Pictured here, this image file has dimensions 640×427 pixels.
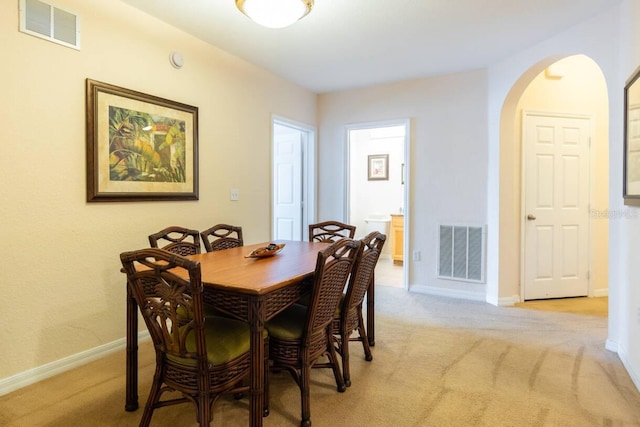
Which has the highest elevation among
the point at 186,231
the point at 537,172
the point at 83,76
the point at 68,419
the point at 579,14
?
the point at 579,14

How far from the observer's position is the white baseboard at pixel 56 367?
210cm

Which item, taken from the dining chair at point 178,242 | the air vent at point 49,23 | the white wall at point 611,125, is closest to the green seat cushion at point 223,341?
the dining chair at point 178,242

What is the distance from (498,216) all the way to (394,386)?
2333 mm

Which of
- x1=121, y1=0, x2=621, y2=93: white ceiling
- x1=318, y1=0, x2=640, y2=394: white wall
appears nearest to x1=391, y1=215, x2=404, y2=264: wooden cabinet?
x1=318, y1=0, x2=640, y2=394: white wall

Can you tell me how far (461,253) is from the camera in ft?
13.4

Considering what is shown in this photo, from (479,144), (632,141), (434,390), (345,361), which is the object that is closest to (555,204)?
(479,144)

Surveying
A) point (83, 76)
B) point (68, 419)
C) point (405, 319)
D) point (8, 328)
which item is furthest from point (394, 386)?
point (83, 76)

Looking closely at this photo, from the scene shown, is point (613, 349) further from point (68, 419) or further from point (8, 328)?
point (8, 328)

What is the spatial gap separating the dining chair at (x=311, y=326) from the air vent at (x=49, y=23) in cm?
214

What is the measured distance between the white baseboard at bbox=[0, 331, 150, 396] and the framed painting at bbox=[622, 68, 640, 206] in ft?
11.6

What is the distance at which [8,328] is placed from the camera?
6.89 ft

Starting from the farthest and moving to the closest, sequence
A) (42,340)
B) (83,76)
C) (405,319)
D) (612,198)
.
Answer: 1. (405,319)
2. (612,198)
3. (83,76)
4. (42,340)

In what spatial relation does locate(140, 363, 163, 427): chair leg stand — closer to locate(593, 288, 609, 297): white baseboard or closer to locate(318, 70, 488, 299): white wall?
locate(318, 70, 488, 299): white wall

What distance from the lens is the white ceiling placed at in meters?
2.60
